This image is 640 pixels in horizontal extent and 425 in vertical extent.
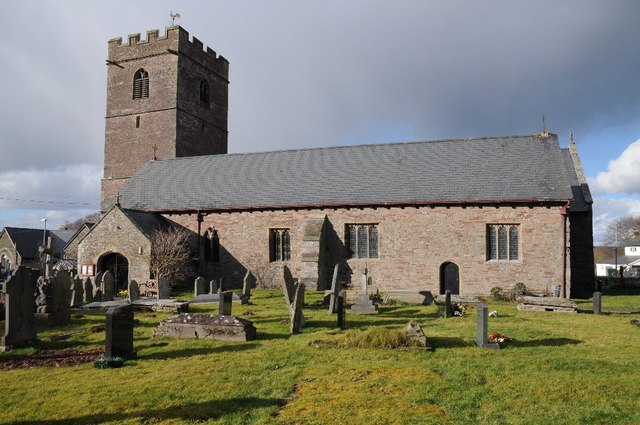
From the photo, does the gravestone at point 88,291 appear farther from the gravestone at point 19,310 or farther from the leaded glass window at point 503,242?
the leaded glass window at point 503,242

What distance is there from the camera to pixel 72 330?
14.1 m

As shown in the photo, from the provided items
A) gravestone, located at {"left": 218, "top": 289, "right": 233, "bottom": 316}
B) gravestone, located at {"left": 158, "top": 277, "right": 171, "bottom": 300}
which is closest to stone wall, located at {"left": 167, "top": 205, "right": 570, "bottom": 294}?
gravestone, located at {"left": 158, "top": 277, "right": 171, "bottom": 300}

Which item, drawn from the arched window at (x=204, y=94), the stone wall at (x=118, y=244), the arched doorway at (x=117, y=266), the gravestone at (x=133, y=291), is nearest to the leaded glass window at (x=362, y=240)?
the stone wall at (x=118, y=244)

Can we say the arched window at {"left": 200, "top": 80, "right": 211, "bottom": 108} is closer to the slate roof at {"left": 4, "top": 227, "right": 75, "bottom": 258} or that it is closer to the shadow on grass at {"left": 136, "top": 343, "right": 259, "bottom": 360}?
the slate roof at {"left": 4, "top": 227, "right": 75, "bottom": 258}

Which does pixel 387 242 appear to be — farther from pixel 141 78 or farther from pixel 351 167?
pixel 141 78

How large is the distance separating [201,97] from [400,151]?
18.2 m

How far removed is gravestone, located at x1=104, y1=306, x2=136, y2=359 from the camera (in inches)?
407

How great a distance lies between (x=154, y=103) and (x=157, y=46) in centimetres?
428

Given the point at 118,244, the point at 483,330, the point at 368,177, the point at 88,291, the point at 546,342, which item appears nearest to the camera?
the point at 483,330

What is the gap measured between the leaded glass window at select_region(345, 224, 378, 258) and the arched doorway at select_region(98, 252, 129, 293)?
38.7ft

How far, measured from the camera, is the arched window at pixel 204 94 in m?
39.8

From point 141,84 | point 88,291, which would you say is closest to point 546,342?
point 88,291

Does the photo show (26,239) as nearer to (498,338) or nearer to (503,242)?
(503,242)

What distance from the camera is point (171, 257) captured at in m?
25.7
